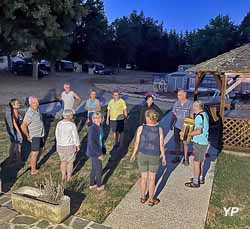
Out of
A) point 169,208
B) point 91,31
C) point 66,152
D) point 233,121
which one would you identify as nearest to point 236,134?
point 233,121

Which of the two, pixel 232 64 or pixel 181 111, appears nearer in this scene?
pixel 181 111

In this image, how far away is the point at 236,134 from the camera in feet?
32.3

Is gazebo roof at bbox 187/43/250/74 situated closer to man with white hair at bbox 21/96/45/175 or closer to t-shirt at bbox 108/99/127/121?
t-shirt at bbox 108/99/127/121

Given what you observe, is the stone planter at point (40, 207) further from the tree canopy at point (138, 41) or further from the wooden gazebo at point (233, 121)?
the tree canopy at point (138, 41)

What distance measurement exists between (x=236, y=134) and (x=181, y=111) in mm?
3083

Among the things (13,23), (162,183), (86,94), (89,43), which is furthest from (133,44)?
(162,183)

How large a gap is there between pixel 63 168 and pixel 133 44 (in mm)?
51757

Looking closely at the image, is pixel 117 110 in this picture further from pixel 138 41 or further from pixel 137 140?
pixel 138 41

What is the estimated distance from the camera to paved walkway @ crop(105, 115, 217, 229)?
17.1 ft

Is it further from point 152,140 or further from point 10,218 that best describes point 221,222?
point 10,218

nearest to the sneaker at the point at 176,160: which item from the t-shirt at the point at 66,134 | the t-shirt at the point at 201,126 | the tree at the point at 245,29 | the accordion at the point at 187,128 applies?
the accordion at the point at 187,128

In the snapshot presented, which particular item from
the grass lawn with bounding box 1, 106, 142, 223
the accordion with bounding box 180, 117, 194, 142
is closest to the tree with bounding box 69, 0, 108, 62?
the grass lawn with bounding box 1, 106, 142, 223

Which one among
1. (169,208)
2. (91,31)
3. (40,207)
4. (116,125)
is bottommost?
(169,208)

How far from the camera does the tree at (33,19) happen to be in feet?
57.7
